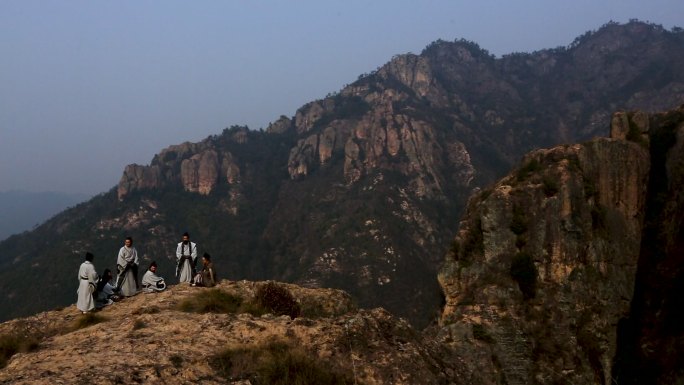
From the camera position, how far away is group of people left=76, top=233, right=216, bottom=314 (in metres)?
13.3

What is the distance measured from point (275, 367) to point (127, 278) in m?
11.2

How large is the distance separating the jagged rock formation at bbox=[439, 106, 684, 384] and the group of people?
75.6 ft

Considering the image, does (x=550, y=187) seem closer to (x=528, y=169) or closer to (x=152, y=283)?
(x=528, y=169)

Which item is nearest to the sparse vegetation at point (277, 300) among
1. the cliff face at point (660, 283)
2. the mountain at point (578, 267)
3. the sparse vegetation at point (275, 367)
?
the sparse vegetation at point (275, 367)

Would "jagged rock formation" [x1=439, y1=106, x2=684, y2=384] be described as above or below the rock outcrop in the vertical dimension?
below

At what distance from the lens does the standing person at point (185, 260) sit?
16578mm

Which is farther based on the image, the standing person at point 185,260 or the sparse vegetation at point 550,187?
the sparse vegetation at point 550,187

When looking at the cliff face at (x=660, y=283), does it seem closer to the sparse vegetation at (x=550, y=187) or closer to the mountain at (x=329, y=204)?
the sparse vegetation at (x=550, y=187)

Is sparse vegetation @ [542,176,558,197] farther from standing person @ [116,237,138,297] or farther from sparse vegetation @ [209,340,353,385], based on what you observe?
sparse vegetation @ [209,340,353,385]

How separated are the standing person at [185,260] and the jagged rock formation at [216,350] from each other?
739cm

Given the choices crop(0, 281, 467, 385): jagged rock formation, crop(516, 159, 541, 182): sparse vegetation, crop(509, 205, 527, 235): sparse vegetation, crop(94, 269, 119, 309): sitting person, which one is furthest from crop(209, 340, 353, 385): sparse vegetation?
crop(516, 159, 541, 182): sparse vegetation

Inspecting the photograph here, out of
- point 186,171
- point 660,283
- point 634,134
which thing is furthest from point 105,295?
point 186,171

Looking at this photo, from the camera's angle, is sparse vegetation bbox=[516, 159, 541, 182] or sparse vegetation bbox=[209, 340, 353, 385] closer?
sparse vegetation bbox=[209, 340, 353, 385]

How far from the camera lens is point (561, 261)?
37.5m
